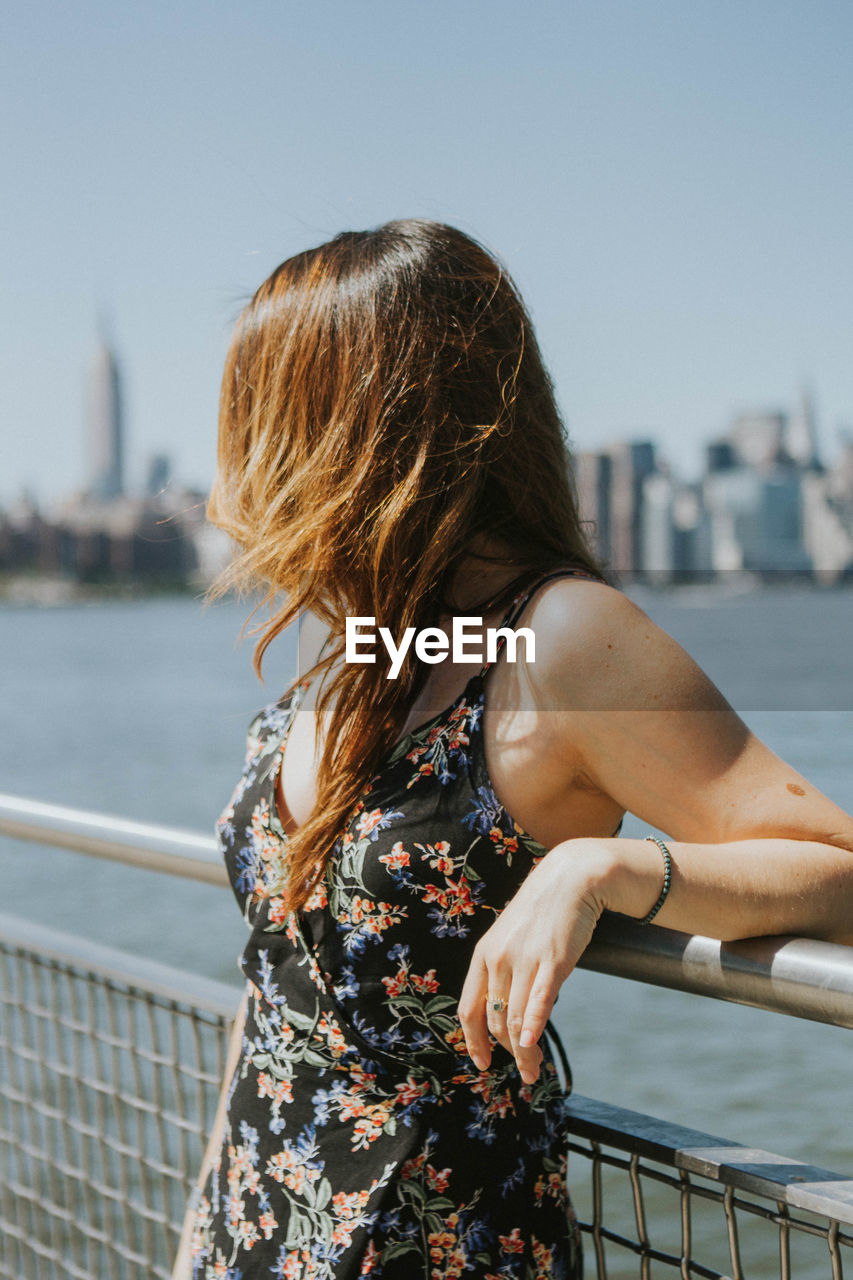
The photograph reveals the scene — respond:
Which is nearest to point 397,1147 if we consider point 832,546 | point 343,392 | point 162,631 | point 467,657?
point 467,657

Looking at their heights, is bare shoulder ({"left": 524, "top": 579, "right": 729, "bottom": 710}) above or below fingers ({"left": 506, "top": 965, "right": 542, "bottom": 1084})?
above

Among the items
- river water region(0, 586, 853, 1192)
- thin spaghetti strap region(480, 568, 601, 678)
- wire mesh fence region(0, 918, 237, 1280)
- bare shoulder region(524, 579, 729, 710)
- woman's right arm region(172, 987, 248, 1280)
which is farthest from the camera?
river water region(0, 586, 853, 1192)

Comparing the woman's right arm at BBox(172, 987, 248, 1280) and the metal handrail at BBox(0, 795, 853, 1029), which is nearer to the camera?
the metal handrail at BBox(0, 795, 853, 1029)

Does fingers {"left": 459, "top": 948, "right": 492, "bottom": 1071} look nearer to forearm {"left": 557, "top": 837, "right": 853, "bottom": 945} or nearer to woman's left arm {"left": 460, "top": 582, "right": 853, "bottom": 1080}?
woman's left arm {"left": 460, "top": 582, "right": 853, "bottom": 1080}

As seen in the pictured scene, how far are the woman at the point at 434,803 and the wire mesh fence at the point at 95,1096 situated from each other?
30 cm

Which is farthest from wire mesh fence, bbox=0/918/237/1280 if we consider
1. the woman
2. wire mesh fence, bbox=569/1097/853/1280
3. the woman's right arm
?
wire mesh fence, bbox=569/1097/853/1280

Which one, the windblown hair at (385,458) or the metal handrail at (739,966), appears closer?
the metal handrail at (739,966)

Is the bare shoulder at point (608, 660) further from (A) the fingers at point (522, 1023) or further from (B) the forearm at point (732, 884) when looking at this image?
(A) the fingers at point (522, 1023)

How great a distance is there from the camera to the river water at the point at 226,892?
9109 mm

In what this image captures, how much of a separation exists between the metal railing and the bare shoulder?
7.1 inches

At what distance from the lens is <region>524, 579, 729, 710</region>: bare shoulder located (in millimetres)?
1012

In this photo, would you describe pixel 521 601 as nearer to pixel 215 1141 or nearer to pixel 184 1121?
pixel 215 1141

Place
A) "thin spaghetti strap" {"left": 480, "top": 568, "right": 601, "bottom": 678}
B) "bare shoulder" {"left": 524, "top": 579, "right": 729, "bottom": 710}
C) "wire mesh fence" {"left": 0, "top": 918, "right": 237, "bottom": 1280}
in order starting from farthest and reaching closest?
"wire mesh fence" {"left": 0, "top": 918, "right": 237, "bottom": 1280} → "thin spaghetti strap" {"left": 480, "top": 568, "right": 601, "bottom": 678} → "bare shoulder" {"left": 524, "top": 579, "right": 729, "bottom": 710}

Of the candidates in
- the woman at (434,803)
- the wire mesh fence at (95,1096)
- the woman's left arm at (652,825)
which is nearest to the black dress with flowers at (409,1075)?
the woman at (434,803)
